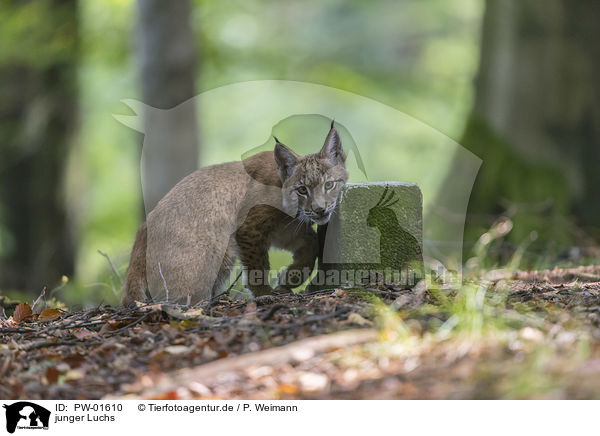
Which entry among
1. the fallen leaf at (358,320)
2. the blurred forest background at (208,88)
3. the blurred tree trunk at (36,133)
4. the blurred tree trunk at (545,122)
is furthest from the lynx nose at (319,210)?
the blurred tree trunk at (36,133)

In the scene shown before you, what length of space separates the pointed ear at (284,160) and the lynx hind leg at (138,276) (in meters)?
1.15

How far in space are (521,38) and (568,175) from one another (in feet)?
6.48

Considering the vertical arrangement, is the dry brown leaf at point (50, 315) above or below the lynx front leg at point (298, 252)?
below

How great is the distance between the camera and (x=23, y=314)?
4949 mm

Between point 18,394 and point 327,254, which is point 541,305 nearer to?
point 327,254

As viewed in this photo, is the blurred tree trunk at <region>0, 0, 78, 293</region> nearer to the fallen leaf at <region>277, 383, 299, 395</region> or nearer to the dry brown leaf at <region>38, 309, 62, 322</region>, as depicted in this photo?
the dry brown leaf at <region>38, 309, 62, 322</region>

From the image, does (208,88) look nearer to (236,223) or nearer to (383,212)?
(236,223)

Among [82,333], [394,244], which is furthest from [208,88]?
[82,333]

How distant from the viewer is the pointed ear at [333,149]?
4.94 m

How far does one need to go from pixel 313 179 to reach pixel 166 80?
15.4 ft

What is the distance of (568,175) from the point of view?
8.65m

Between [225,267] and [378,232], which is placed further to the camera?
[225,267]
